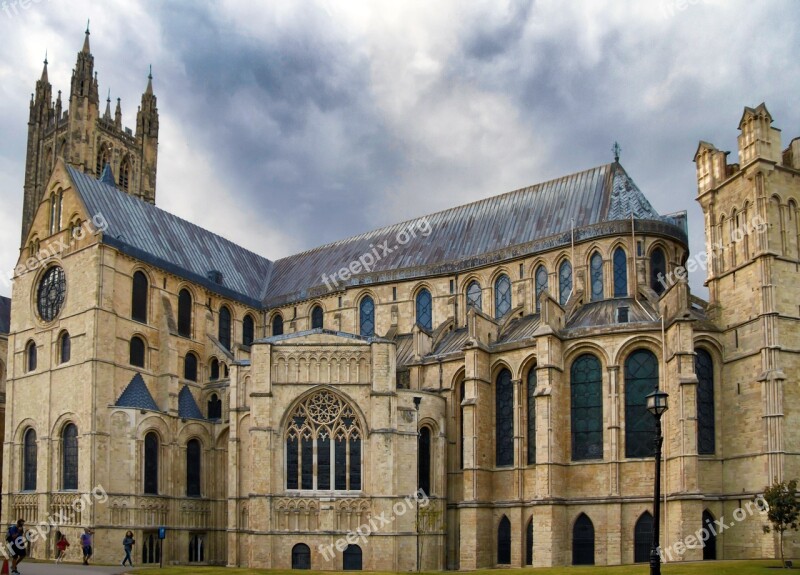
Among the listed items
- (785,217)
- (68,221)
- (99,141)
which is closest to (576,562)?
(785,217)

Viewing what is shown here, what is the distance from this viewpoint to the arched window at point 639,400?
41.3m

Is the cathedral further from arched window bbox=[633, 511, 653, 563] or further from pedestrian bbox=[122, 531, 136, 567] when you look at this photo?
pedestrian bbox=[122, 531, 136, 567]

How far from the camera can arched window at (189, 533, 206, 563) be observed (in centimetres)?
5028

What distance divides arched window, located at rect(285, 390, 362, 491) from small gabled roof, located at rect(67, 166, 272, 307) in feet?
46.6

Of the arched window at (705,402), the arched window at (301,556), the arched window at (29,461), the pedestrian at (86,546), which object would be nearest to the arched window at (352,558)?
the arched window at (301,556)

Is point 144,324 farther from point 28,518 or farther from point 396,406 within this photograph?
point 396,406

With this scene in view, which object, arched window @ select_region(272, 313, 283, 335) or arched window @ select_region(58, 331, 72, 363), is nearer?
arched window @ select_region(58, 331, 72, 363)

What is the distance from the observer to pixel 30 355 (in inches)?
2071

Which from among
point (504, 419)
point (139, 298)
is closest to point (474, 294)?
point (504, 419)

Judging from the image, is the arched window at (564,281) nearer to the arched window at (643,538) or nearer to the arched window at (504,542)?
the arched window at (504,542)

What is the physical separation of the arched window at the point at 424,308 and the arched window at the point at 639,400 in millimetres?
15025

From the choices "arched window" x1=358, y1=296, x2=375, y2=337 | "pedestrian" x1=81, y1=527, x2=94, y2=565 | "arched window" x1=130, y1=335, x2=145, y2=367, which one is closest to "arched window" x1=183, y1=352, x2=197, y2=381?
"arched window" x1=130, y1=335, x2=145, y2=367

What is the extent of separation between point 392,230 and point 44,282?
2148 cm

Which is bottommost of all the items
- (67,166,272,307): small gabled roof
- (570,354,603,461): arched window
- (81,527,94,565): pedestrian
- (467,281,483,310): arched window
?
(81,527,94,565): pedestrian
